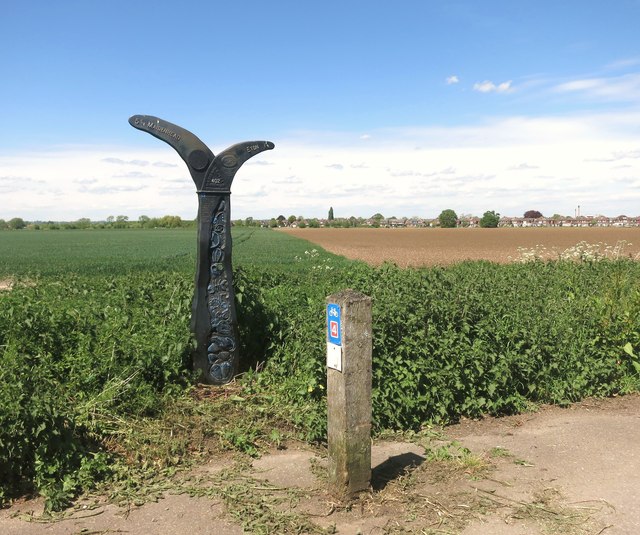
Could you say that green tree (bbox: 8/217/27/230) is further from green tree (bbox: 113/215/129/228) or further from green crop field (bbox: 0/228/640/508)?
green crop field (bbox: 0/228/640/508)

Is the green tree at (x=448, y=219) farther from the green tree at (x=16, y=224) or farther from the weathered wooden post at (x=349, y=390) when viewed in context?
the weathered wooden post at (x=349, y=390)

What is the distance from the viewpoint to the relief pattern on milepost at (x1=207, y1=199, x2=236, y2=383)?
700 cm

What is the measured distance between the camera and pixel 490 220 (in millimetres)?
99750

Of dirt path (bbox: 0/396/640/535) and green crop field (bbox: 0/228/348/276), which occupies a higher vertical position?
green crop field (bbox: 0/228/348/276)

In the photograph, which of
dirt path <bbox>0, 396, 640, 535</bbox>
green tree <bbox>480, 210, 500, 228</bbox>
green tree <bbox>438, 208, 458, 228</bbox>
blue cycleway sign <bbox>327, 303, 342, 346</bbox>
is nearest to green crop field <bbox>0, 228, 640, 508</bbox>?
dirt path <bbox>0, 396, 640, 535</bbox>

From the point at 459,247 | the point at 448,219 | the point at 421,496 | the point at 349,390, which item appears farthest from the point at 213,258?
the point at 448,219

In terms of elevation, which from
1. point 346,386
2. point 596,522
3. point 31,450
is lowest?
point 596,522

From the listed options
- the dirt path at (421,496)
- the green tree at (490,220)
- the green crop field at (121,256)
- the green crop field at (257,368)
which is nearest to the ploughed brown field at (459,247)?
the green crop field at (121,256)

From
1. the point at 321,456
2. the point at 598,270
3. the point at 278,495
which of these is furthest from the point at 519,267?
the point at 278,495

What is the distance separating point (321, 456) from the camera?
A: 529 centimetres

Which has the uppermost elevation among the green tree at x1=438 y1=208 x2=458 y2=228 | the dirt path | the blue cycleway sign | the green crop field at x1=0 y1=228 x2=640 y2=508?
the green tree at x1=438 y1=208 x2=458 y2=228

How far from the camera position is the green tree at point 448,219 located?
4252 inches

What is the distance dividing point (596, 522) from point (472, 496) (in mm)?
818

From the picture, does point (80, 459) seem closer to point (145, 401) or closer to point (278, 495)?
point (145, 401)
